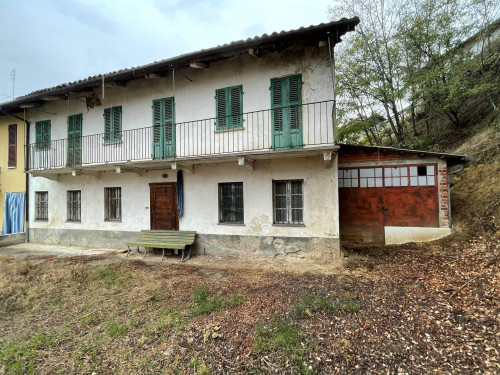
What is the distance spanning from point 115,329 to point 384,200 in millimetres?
8836

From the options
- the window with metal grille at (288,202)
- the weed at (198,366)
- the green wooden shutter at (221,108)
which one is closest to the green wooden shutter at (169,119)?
the green wooden shutter at (221,108)

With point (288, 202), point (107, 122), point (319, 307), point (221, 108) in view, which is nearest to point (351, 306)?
point (319, 307)

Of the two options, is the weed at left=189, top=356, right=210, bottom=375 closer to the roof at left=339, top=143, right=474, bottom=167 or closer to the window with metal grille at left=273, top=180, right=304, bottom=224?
the window with metal grille at left=273, top=180, right=304, bottom=224

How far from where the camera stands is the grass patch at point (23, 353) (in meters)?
2.99

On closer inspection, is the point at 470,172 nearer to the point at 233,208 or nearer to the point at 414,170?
the point at 414,170

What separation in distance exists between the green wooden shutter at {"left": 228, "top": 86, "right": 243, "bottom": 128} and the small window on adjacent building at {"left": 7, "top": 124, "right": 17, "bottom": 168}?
38.0ft

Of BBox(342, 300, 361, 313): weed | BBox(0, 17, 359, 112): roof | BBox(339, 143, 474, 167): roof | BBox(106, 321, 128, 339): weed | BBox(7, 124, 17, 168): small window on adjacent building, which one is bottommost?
BBox(106, 321, 128, 339): weed

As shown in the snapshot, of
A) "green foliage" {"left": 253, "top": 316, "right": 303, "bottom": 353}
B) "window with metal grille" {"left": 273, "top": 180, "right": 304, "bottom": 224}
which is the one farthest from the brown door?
"green foliage" {"left": 253, "top": 316, "right": 303, "bottom": 353}

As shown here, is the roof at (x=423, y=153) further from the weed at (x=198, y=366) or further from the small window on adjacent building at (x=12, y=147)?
the small window on adjacent building at (x=12, y=147)

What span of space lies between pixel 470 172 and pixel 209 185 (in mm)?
10253

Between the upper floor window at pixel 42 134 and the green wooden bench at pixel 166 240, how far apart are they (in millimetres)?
6672

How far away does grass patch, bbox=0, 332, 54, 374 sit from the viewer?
299 cm

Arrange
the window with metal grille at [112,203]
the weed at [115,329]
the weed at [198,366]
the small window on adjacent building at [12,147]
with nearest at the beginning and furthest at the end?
1. the weed at [198,366]
2. the weed at [115,329]
3. the window with metal grille at [112,203]
4. the small window on adjacent building at [12,147]

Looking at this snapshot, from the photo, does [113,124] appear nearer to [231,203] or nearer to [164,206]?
[164,206]
